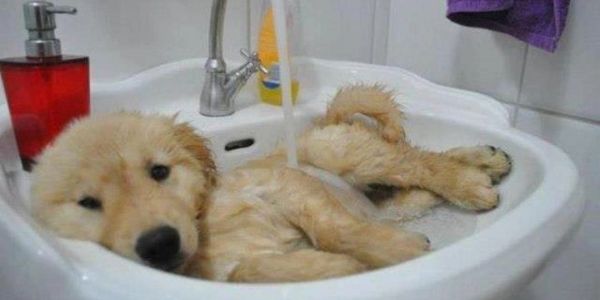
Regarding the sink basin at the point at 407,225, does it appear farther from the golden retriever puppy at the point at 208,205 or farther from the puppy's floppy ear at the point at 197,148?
the puppy's floppy ear at the point at 197,148

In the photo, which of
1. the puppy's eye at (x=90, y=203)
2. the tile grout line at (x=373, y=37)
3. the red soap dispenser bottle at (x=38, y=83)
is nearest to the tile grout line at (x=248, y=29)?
the tile grout line at (x=373, y=37)

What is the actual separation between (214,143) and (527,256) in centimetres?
44

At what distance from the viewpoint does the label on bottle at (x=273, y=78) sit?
2.48 feet

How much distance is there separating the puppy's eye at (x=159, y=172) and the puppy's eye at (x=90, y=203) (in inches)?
2.1

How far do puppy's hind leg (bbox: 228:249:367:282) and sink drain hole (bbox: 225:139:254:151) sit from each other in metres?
0.31

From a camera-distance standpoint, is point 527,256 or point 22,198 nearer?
point 527,256

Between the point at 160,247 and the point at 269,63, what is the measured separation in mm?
431

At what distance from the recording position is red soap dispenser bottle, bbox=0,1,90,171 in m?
0.52

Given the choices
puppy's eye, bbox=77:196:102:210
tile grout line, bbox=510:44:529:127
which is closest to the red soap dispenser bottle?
puppy's eye, bbox=77:196:102:210

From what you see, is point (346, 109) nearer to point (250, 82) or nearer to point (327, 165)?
point (327, 165)

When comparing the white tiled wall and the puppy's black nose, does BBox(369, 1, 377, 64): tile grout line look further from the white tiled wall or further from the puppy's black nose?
the puppy's black nose

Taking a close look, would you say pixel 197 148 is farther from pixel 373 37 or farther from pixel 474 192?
pixel 373 37

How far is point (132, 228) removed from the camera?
15.5 inches

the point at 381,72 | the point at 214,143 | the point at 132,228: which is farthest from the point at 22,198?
the point at 381,72
